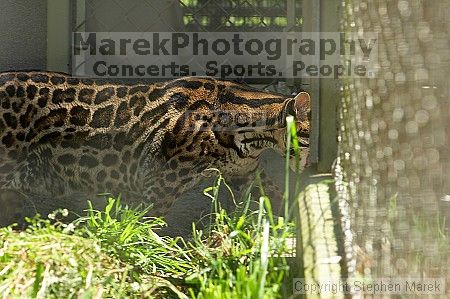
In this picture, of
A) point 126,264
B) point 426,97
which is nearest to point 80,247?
point 126,264

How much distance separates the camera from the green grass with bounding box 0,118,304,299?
2.88 meters

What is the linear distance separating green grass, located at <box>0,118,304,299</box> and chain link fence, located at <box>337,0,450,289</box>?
272 mm

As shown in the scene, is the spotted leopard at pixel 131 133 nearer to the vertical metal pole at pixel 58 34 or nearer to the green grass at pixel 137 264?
the vertical metal pole at pixel 58 34

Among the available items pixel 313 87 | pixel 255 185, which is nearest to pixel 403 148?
pixel 313 87

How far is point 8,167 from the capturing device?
17.6 ft

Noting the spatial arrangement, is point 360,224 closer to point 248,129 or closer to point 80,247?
point 80,247

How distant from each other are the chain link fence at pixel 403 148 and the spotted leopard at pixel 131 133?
2.33 m

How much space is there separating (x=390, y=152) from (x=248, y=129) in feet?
9.47

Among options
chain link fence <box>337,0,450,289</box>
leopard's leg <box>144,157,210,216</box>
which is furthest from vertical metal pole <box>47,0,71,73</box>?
chain link fence <box>337,0,450,289</box>

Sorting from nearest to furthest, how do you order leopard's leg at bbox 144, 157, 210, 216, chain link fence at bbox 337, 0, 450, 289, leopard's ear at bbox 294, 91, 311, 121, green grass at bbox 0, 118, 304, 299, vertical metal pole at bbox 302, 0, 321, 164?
chain link fence at bbox 337, 0, 450, 289 < green grass at bbox 0, 118, 304, 299 < vertical metal pole at bbox 302, 0, 321, 164 < leopard's ear at bbox 294, 91, 311, 121 < leopard's leg at bbox 144, 157, 210, 216

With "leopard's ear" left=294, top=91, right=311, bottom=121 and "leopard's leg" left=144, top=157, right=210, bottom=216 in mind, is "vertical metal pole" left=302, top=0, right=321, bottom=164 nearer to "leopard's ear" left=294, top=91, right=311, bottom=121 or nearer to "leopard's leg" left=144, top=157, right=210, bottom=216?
"leopard's ear" left=294, top=91, right=311, bottom=121

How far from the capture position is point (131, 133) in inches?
210

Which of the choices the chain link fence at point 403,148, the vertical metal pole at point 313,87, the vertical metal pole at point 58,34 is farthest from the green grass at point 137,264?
the vertical metal pole at point 58,34

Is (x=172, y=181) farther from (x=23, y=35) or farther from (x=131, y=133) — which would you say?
(x=23, y=35)
